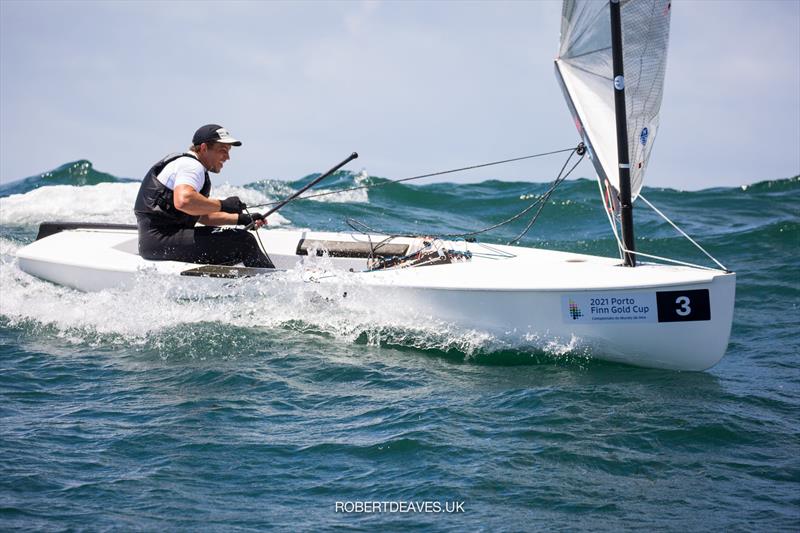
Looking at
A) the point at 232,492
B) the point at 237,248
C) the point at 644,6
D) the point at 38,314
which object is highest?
the point at 644,6

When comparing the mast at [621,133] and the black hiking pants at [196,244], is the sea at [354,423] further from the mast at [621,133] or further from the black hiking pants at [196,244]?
the mast at [621,133]

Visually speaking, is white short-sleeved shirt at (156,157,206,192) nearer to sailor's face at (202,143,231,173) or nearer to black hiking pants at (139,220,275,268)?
sailor's face at (202,143,231,173)

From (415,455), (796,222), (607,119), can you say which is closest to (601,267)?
(607,119)

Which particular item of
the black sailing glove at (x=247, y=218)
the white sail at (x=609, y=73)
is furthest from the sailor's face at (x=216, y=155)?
the white sail at (x=609, y=73)

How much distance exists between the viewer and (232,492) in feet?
12.2

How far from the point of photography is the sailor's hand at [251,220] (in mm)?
6414

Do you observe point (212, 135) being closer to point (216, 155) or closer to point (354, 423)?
point (216, 155)

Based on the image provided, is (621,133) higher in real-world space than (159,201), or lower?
higher

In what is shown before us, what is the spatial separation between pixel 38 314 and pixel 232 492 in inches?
137

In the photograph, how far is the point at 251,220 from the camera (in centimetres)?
650

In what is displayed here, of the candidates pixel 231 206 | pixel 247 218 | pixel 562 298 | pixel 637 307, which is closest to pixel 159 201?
pixel 231 206

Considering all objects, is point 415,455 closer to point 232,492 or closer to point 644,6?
point 232,492

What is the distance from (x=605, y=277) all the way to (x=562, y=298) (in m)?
0.29

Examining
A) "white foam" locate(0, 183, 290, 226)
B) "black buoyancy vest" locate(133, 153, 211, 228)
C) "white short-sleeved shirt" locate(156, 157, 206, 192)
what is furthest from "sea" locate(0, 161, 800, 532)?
"white foam" locate(0, 183, 290, 226)
